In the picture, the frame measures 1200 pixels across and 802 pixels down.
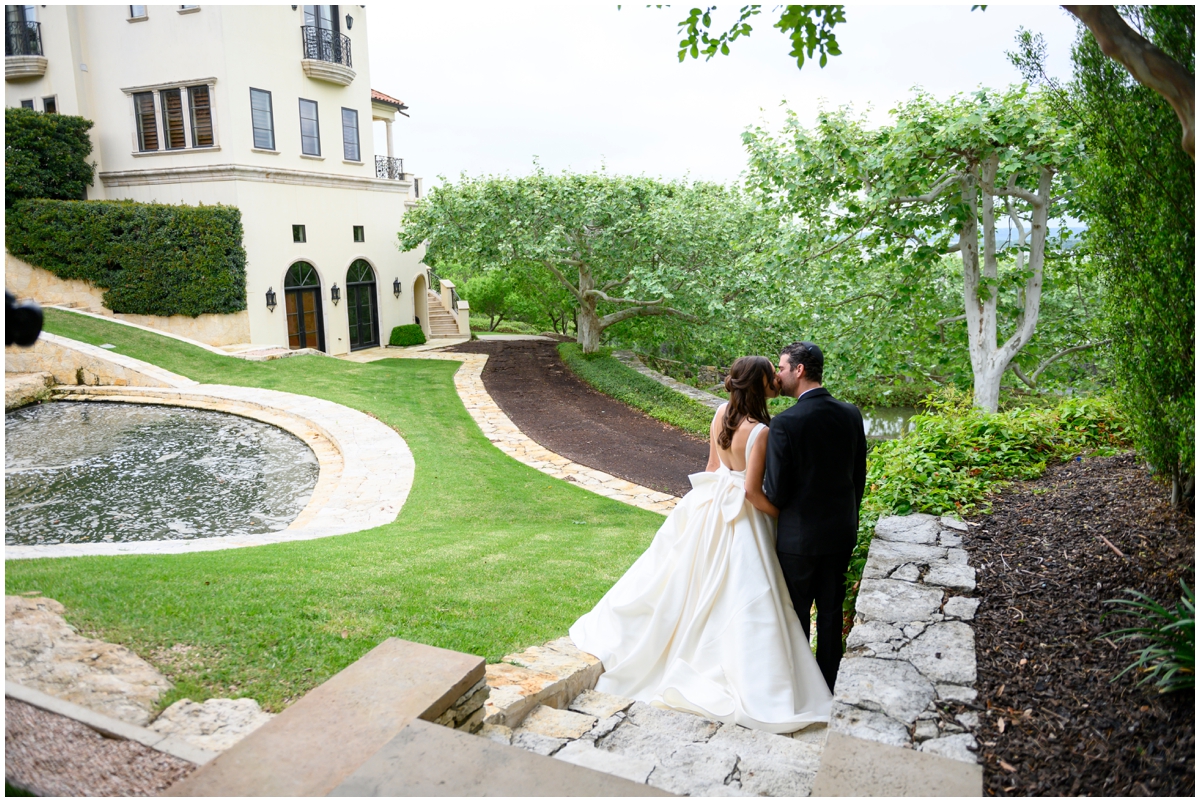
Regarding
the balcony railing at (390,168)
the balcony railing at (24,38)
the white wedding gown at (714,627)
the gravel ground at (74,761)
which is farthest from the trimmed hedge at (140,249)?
the gravel ground at (74,761)

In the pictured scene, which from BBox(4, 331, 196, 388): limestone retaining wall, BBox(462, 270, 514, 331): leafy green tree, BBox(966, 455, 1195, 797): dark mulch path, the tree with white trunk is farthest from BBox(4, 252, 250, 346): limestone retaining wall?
BBox(966, 455, 1195, 797): dark mulch path

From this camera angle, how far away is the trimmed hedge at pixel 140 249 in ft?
64.6

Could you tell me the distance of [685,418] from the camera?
17.0 m

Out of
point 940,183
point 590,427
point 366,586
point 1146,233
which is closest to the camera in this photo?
point 1146,233

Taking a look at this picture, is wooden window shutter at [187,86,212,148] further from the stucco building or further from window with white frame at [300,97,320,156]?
window with white frame at [300,97,320,156]

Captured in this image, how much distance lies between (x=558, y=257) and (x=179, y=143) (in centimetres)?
1134

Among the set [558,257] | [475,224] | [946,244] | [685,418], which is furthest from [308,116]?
[946,244]

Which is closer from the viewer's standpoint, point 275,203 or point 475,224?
point 475,224

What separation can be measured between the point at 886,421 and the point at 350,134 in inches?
740

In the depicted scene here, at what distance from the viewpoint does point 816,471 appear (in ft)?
14.2

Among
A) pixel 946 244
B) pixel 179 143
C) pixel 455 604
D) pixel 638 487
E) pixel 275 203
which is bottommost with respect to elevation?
pixel 638 487

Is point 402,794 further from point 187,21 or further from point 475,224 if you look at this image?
point 187,21

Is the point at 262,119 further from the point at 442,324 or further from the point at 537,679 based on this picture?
Result: the point at 537,679

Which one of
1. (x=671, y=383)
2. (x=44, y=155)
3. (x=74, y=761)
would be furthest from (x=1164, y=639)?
(x=44, y=155)
